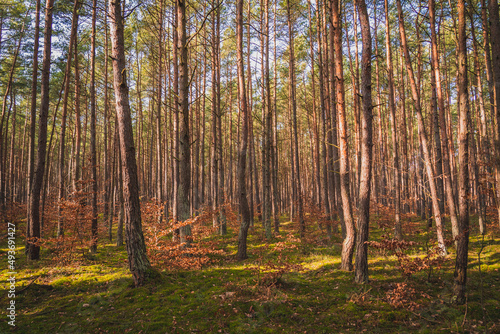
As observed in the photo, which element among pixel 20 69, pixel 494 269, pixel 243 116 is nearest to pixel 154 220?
pixel 243 116

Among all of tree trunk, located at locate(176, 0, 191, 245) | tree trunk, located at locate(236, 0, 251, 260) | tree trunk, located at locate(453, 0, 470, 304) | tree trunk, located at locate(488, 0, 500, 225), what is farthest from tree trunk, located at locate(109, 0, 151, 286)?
tree trunk, located at locate(488, 0, 500, 225)

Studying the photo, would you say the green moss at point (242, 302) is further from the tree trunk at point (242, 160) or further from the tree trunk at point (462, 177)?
the tree trunk at point (242, 160)

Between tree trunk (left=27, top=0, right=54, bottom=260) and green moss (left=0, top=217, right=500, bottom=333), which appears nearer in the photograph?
green moss (left=0, top=217, right=500, bottom=333)

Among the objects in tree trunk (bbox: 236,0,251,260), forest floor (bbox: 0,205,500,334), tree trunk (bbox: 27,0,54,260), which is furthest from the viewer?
tree trunk (bbox: 27,0,54,260)

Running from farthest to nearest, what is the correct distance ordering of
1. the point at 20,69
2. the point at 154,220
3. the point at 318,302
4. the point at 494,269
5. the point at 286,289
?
the point at 20,69 < the point at 154,220 < the point at 494,269 < the point at 286,289 < the point at 318,302

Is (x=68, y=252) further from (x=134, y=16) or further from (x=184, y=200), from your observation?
(x=134, y=16)

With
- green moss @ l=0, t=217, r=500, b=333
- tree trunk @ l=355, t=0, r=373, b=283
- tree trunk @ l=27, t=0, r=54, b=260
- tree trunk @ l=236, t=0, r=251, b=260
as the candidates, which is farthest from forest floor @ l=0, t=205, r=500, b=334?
tree trunk @ l=236, t=0, r=251, b=260

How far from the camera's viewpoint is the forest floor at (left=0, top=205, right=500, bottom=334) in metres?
4.39

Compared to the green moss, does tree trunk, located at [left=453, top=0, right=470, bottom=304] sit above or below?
above

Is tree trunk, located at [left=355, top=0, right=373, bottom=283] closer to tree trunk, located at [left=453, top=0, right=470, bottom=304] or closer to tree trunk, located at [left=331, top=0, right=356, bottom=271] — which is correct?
tree trunk, located at [left=331, top=0, right=356, bottom=271]

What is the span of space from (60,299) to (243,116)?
6.84 metres

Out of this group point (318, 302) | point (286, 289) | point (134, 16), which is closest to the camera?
point (318, 302)

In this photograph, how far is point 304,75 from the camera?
21.6m

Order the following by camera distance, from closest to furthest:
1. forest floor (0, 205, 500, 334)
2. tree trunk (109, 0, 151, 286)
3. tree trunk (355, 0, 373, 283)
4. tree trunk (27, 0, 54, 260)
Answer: forest floor (0, 205, 500, 334) → tree trunk (109, 0, 151, 286) → tree trunk (355, 0, 373, 283) → tree trunk (27, 0, 54, 260)
